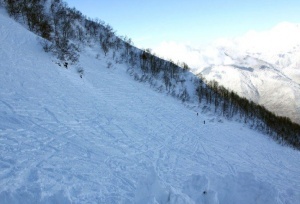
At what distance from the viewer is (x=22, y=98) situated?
13.9 metres

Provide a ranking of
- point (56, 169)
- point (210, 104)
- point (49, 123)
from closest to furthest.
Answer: point (56, 169)
point (49, 123)
point (210, 104)

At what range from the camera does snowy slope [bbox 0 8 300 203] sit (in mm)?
7254

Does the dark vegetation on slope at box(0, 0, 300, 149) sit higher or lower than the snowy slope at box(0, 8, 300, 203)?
higher

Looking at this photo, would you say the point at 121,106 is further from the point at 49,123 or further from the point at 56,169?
the point at 56,169

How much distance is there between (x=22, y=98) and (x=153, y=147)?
25.9ft

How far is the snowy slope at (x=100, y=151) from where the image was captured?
23.8ft

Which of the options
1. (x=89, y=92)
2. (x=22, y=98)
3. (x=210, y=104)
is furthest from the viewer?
(x=210, y=104)

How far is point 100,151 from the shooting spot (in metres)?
11.7

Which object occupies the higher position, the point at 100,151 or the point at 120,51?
the point at 120,51

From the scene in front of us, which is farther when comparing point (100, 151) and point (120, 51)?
point (120, 51)

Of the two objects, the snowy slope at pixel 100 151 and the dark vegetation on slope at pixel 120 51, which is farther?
the dark vegetation on slope at pixel 120 51

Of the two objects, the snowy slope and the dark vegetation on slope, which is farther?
the dark vegetation on slope

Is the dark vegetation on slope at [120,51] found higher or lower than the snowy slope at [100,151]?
higher

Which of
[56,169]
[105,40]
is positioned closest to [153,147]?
[56,169]
